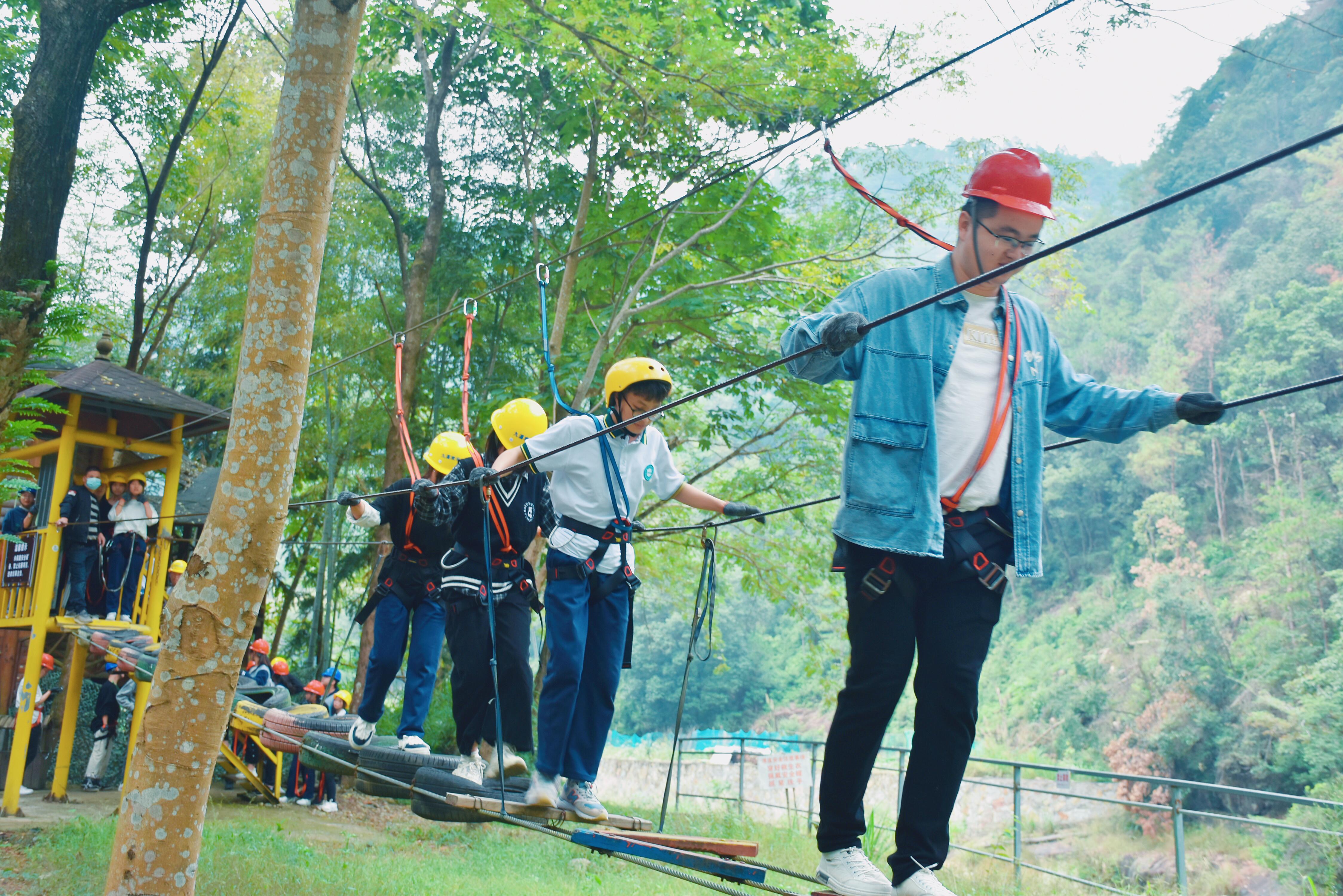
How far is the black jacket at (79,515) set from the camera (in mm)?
10125

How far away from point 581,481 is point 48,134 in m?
6.86

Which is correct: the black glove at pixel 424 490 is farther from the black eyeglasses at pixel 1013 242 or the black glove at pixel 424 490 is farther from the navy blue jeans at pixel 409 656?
the black eyeglasses at pixel 1013 242

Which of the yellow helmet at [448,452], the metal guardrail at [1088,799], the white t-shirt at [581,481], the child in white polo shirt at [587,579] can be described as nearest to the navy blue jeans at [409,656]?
the yellow helmet at [448,452]

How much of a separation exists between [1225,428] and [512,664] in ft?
127

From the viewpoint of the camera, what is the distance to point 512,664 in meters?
4.68

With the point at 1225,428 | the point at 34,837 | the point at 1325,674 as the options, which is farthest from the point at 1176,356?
the point at 34,837

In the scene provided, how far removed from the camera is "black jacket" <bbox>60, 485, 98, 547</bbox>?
399 inches

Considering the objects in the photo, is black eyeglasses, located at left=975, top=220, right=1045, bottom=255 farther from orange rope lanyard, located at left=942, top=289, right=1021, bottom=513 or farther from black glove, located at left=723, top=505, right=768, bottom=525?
black glove, located at left=723, top=505, right=768, bottom=525

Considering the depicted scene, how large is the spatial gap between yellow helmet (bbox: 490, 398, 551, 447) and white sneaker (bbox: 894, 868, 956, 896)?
2.98 meters

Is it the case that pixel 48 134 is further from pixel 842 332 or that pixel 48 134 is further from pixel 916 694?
pixel 916 694

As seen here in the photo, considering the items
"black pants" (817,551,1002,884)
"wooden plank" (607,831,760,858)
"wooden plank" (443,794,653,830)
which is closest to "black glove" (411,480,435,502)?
"wooden plank" (443,794,653,830)

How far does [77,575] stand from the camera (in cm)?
1053

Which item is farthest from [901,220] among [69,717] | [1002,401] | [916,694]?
[69,717]

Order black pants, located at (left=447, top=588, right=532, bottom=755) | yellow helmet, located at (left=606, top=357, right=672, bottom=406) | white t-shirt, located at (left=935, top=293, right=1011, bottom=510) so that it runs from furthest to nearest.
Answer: black pants, located at (left=447, top=588, right=532, bottom=755), yellow helmet, located at (left=606, top=357, right=672, bottom=406), white t-shirt, located at (left=935, top=293, right=1011, bottom=510)
